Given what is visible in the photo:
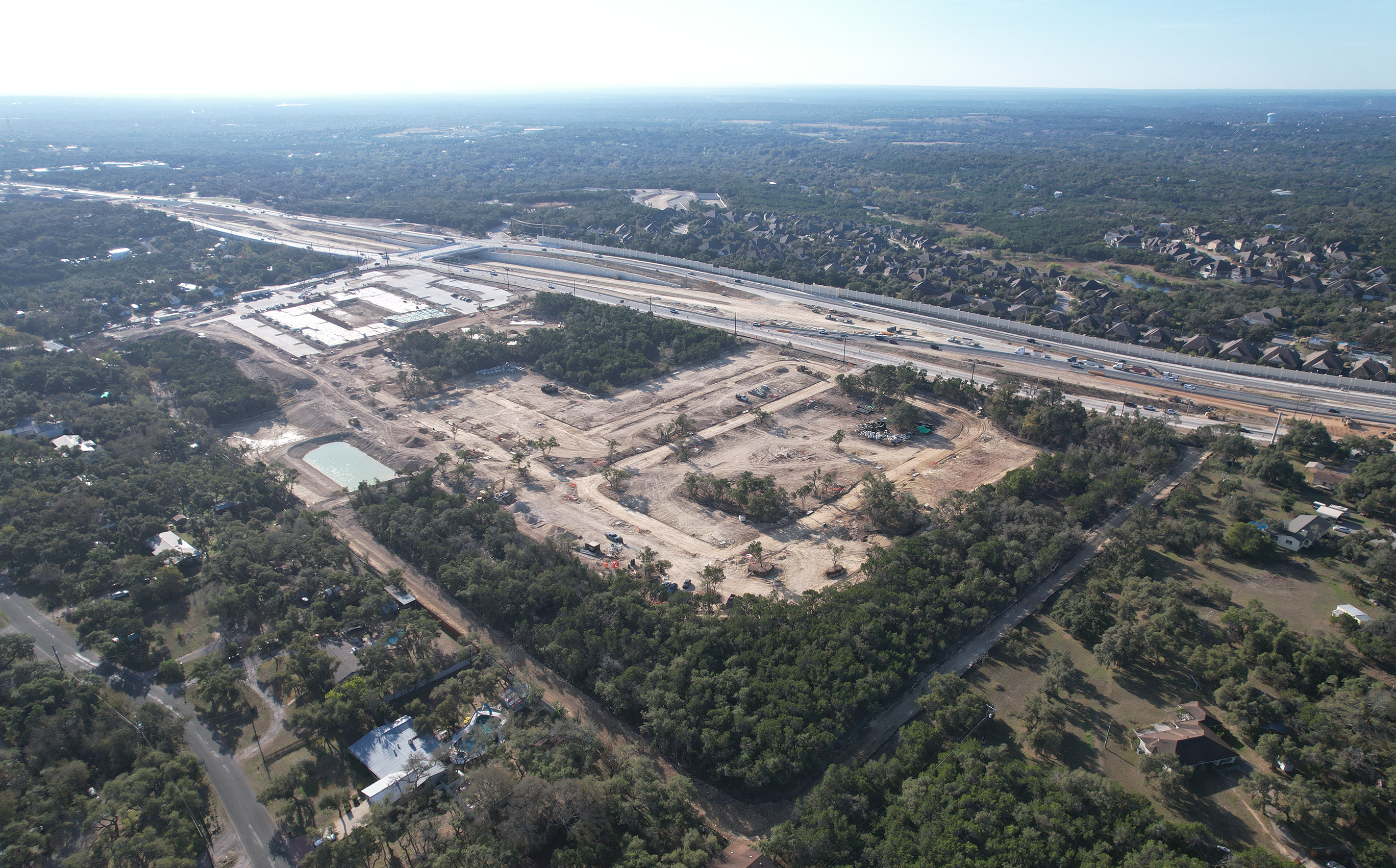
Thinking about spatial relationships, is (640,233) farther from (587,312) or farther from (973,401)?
(973,401)

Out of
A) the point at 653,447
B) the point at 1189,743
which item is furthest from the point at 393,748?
the point at 1189,743

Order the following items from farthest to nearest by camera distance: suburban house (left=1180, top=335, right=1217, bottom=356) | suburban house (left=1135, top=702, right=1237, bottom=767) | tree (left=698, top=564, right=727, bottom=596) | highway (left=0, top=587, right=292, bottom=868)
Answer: suburban house (left=1180, top=335, right=1217, bottom=356) < tree (left=698, top=564, right=727, bottom=596) < suburban house (left=1135, top=702, right=1237, bottom=767) < highway (left=0, top=587, right=292, bottom=868)

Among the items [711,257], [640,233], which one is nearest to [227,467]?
[711,257]

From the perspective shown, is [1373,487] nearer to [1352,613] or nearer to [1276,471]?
[1276,471]

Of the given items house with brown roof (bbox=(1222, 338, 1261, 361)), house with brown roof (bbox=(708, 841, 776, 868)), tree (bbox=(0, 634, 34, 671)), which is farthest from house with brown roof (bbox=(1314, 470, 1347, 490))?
tree (bbox=(0, 634, 34, 671))

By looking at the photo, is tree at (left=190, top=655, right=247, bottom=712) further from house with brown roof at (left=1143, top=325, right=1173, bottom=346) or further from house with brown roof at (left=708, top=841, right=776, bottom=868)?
house with brown roof at (left=1143, top=325, right=1173, bottom=346)

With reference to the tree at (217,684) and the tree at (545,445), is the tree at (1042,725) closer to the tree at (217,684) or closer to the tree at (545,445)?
the tree at (217,684)

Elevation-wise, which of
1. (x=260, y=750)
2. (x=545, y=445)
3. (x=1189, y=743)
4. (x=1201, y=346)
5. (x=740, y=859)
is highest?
(x=1201, y=346)

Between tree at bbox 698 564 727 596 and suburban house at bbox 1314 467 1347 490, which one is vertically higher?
suburban house at bbox 1314 467 1347 490
